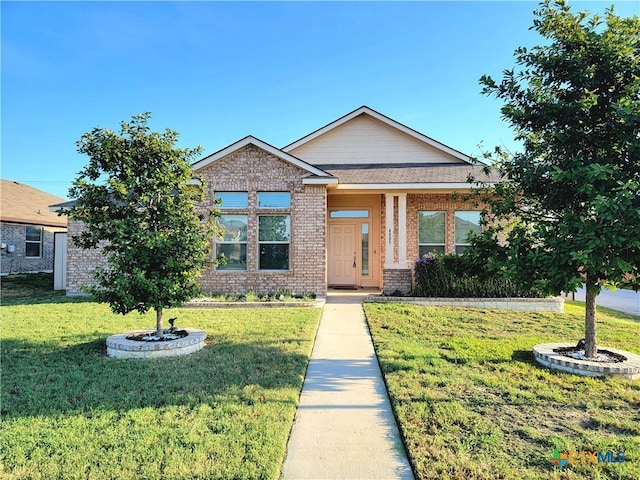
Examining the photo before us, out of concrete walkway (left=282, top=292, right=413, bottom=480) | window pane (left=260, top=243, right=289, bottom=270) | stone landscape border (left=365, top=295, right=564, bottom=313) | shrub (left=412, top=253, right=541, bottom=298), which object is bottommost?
concrete walkway (left=282, top=292, right=413, bottom=480)

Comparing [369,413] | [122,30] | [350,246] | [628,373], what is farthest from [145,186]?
[350,246]

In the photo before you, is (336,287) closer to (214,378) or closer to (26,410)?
(214,378)

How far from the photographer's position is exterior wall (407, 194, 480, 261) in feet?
39.8

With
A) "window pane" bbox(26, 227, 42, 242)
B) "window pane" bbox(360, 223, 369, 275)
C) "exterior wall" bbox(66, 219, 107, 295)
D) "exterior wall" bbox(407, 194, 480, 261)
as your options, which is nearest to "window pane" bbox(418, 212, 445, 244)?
"exterior wall" bbox(407, 194, 480, 261)

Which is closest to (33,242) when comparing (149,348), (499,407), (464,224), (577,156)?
(149,348)

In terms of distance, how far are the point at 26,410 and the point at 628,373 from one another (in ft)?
23.1

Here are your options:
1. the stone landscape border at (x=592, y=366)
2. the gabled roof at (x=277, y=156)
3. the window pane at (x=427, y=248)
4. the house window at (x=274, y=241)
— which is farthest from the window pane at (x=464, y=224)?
the stone landscape border at (x=592, y=366)

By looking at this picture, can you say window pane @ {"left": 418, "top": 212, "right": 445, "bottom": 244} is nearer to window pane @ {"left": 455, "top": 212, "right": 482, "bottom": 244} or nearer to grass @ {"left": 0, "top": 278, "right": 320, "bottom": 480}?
window pane @ {"left": 455, "top": 212, "right": 482, "bottom": 244}

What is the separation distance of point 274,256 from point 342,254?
333 cm

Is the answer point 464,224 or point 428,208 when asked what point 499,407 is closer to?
point 428,208

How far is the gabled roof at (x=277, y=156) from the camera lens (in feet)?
35.0

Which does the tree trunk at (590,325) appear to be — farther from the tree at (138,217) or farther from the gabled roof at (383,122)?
the gabled roof at (383,122)

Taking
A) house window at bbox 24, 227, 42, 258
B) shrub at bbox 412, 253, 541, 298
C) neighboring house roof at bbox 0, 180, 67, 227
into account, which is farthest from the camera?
house window at bbox 24, 227, 42, 258

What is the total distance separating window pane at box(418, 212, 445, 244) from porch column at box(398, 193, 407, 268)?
129cm
